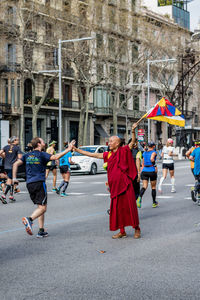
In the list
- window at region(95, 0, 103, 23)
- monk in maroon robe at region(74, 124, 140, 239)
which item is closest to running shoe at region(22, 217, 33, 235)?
monk in maroon robe at region(74, 124, 140, 239)

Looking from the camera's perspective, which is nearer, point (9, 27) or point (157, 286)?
point (157, 286)

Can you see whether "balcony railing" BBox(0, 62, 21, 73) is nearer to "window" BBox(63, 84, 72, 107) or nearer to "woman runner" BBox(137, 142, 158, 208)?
"window" BBox(63, 84, 72, 107)

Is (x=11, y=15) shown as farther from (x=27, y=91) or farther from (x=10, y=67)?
(x=27, y=91)

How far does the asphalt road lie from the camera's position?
18.2ft

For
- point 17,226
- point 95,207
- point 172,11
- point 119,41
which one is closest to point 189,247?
point 17,226

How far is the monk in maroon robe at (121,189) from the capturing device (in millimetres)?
8758

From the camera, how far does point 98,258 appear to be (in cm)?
720

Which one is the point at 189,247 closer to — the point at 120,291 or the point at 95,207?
the point at 120,291

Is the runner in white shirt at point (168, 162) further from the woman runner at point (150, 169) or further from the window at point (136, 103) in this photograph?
the window at point (136, 103)

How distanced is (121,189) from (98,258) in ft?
6.10

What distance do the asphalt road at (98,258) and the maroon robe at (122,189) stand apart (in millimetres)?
336

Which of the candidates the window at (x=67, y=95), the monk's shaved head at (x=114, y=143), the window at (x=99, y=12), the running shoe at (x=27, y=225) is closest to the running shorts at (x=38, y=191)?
the running shoe at (x=27, y=225)

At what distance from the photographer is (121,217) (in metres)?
8.77

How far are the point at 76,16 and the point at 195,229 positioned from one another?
104 ft
